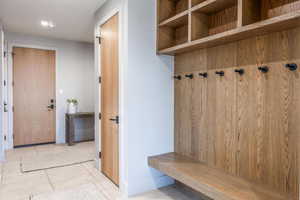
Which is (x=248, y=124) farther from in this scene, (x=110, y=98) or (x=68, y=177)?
(x=68, y=177)

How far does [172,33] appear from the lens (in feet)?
8.32

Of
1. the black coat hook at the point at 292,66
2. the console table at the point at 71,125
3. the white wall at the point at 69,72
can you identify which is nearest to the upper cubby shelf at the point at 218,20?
the black coat hook at the point at 292,66

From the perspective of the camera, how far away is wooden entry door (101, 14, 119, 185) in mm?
2570

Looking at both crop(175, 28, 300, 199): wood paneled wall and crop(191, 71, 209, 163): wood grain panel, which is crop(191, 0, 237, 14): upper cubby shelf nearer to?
crop(175, 28, 300, 199): wood paneled wall

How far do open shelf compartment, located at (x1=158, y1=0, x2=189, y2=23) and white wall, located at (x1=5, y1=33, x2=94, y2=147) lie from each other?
3103mm

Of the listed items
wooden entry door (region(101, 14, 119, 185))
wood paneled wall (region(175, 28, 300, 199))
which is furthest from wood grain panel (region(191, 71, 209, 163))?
wooden entry door (region(101, 14, 119, 185))

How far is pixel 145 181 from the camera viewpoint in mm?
2428

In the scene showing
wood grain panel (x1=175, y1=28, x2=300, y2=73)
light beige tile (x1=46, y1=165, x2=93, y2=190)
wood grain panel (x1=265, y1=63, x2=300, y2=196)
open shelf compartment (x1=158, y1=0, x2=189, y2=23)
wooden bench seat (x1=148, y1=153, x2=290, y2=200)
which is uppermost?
open shelf compartment (x1=158, y1=0, x2=189, y2=23)

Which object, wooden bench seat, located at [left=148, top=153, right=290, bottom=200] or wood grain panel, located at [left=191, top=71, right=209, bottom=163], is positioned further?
wood grain panel, located at [left=191, top=71, right=209, bottom=163]

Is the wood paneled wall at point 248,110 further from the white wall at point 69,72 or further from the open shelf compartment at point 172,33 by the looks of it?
the white wall at point 69,72

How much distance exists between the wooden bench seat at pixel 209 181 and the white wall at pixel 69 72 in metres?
3.19

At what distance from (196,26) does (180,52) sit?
1.48 feet

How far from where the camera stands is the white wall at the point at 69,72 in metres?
4.67

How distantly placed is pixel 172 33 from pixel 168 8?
295 millimetres
